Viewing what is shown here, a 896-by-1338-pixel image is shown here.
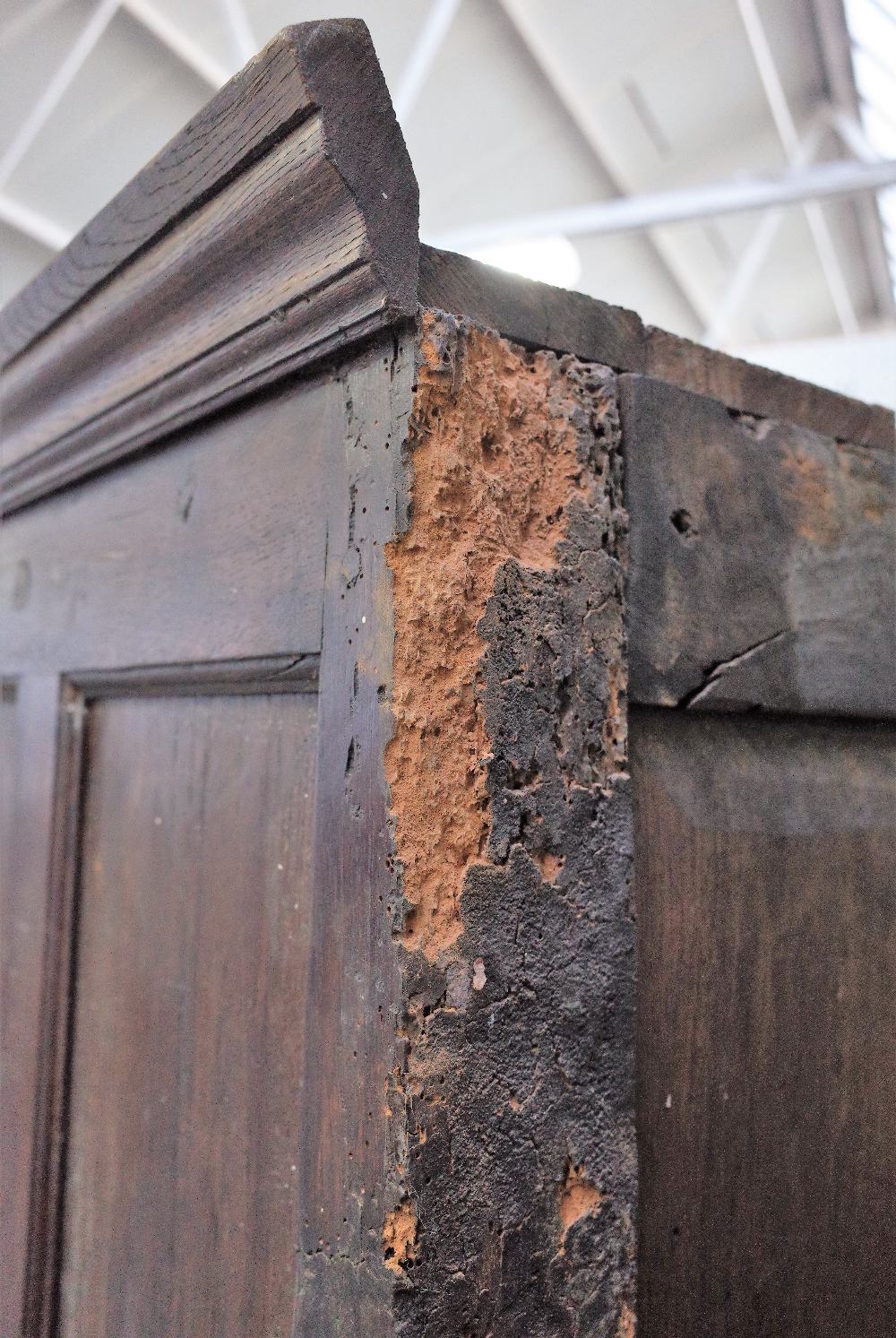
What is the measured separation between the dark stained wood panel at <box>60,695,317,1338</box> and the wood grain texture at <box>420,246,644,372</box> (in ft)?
1.02

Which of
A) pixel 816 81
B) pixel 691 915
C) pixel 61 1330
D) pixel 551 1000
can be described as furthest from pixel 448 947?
pixel 816 81

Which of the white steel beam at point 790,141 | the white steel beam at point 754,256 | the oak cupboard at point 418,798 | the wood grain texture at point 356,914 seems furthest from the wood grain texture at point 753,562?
the white steel beam at point 754,256

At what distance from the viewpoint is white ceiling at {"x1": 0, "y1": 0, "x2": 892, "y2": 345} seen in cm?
277

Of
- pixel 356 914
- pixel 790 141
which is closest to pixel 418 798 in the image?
pixel 356 914

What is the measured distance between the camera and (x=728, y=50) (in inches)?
163

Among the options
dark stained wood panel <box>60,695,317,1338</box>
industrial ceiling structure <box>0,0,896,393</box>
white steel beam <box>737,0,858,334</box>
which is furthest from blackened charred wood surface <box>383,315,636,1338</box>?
white steel beam <box>737,0,858,334</box>

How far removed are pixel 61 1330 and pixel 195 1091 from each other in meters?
0.36

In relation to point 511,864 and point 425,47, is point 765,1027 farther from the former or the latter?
point 425,47

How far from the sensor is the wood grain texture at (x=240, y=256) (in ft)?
1.96

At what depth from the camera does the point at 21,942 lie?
1039 millimetres

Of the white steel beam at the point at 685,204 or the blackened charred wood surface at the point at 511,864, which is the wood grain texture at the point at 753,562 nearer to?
the blackened charred wood surface at the point at 511,864

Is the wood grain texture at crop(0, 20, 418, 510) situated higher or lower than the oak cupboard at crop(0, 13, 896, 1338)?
higher

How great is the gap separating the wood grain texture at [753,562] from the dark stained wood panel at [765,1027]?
0.14 feet

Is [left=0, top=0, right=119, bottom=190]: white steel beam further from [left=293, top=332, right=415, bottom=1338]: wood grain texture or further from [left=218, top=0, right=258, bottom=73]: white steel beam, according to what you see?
[left=293, top=332, right=415, bottom=1338]: wood grain texture
